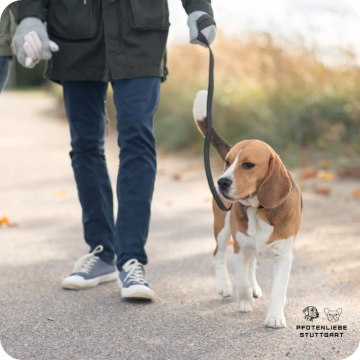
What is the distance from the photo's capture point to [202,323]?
2615mm

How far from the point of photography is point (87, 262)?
3254 millimetres

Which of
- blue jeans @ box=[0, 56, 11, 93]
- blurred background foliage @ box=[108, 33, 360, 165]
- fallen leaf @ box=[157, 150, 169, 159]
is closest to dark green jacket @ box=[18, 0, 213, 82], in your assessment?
blue jeans @ box=[0, 56, 11, 93]

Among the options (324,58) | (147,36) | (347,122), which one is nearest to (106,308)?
(147,36)

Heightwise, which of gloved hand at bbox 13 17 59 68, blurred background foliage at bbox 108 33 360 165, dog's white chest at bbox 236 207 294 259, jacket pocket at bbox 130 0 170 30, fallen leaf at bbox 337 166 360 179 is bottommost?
fallen leaf at bbox 337 166 360 179

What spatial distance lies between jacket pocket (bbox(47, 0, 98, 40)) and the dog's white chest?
1.34 meters

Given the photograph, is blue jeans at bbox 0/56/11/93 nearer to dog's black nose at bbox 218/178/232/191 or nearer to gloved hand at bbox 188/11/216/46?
gloved hand at bbox 188/11/216/46

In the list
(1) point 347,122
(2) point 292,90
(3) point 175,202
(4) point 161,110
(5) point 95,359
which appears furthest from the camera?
(4) point 161,110

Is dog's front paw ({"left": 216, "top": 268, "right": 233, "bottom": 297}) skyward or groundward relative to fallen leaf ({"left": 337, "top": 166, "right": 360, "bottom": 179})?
skyward

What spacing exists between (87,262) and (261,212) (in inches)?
Answer: 47.5

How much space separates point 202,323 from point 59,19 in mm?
1814

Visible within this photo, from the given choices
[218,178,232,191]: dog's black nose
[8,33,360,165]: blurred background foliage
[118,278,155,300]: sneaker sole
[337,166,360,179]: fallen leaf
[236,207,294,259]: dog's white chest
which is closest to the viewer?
[218,178,232,191]: dog's black nose

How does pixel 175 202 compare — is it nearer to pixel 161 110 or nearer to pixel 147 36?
pixel 147 36

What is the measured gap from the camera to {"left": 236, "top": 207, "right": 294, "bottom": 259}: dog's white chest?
2.59 m

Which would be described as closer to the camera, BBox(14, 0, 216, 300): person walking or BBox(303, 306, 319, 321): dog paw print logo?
BBox(303, 306, 319, 321): dog paw print logo
